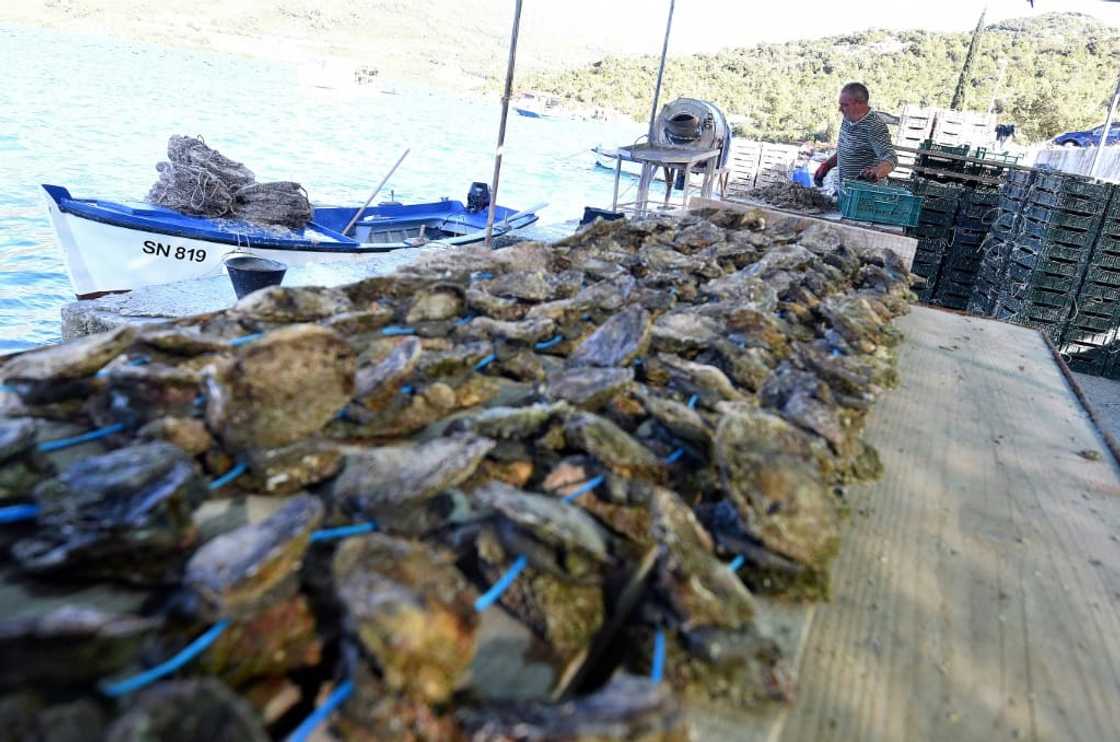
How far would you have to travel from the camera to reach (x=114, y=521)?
1055 millimetres

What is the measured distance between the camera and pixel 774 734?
1010 millimetres

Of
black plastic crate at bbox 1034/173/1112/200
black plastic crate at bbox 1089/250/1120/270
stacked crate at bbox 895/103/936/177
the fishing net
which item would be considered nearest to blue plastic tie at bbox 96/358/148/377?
the fishing net

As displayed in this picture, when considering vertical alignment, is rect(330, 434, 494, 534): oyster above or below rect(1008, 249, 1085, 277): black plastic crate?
below

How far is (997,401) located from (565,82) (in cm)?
8903

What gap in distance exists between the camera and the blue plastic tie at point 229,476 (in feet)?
4.32

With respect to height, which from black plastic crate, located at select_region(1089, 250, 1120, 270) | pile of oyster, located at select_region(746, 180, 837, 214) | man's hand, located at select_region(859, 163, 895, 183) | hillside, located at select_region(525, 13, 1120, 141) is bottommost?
black plastic crate, located at select_region(1089, 250, 1120, 270)

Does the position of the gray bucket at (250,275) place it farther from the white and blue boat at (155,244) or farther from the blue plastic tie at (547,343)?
the blue plastic tie at (547,343)

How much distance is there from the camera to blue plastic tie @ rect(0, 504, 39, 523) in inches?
44.2

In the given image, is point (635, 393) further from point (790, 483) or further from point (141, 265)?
point (141, 265)

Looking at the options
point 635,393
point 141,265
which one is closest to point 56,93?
Answer: point 141,265

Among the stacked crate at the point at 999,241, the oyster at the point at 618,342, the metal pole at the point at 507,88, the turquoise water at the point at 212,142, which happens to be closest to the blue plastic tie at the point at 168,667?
the oyster at the point at 618,342

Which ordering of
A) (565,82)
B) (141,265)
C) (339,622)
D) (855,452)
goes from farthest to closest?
1. (565,82)
2. (141,265)
3. (855,452)
4. (339,622)

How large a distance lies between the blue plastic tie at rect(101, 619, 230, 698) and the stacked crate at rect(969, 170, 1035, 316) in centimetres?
1076

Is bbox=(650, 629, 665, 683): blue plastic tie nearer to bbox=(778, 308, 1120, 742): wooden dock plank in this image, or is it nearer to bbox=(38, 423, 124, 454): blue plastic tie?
bbox=(778, 308, 1120, 742): wooden dock plank
